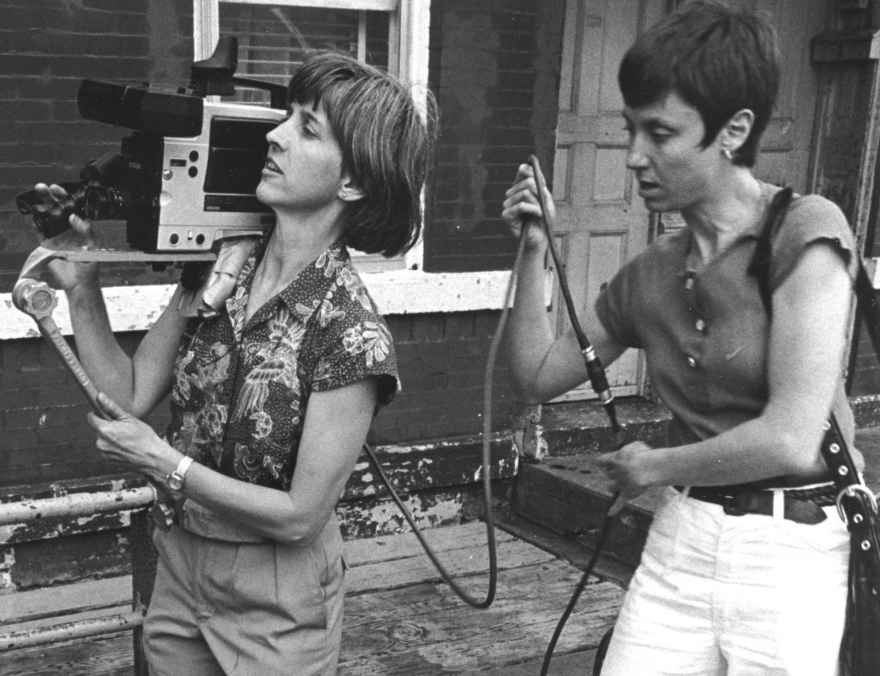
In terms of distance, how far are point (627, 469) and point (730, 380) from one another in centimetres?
25

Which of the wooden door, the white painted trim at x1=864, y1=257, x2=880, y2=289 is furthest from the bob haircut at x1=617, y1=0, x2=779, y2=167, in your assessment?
the white painted trim at x1=864, y1=257, x2=880, y2=289

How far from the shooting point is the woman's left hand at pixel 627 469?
2318 mm

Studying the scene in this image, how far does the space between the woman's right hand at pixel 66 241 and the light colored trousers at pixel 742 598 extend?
46.3 inches

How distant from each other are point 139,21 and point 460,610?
2.37 m

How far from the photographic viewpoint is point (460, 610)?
4676 mm

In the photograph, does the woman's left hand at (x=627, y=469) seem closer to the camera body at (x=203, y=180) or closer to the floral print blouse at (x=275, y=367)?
the floral print blouse at (x=275, y=367)

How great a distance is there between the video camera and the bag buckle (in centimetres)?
114

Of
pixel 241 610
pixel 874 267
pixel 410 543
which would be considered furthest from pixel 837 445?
pixel 874 267

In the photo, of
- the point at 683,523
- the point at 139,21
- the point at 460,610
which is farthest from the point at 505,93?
the point at 683,523

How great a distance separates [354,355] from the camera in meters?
2.23

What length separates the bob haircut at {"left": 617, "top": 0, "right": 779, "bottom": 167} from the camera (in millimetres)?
2191

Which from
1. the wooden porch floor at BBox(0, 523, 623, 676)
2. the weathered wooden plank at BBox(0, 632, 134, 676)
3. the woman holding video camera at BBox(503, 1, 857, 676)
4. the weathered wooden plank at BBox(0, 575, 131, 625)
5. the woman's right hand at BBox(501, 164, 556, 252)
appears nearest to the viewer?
the woman holding video camera at BBox(503, 1, 857, 676)

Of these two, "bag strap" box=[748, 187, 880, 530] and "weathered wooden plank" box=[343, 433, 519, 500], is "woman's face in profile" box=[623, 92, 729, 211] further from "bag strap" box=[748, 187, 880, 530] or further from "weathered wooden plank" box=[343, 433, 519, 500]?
"weathered wooden plank" box=[343, 433, 519, 500]

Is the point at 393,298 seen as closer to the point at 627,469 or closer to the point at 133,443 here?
the point at 627,469
